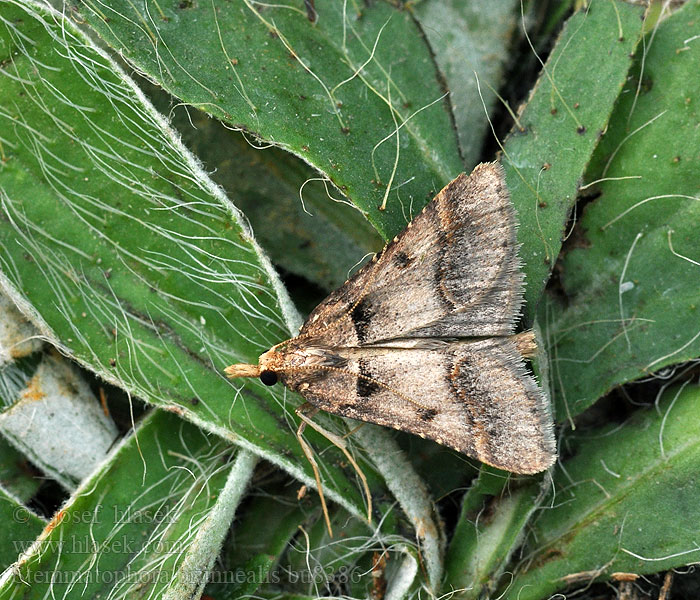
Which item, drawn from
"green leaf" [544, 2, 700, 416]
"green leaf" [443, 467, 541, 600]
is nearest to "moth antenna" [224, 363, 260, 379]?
"green leaf" [443, 467, 541, 600]

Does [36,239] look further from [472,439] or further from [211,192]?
[472,439]

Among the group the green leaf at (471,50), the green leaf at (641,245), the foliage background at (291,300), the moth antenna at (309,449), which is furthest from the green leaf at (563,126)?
the moth antenna at (309,449)

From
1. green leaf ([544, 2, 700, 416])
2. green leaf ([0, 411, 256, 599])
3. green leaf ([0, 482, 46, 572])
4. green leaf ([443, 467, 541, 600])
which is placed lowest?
green leaf ([443, 467, 541, 600])

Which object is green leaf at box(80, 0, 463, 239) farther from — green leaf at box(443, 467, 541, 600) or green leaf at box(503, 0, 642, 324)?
green leaf at box(443, 467, 541, 600)

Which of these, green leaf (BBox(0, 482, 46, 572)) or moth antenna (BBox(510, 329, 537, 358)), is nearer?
moth antenna (BBox(510, 329, 537, 358))

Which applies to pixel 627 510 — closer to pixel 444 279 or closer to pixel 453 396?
pixel 453 396

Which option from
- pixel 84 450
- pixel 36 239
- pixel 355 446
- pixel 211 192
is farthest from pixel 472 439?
pixel 36 239
